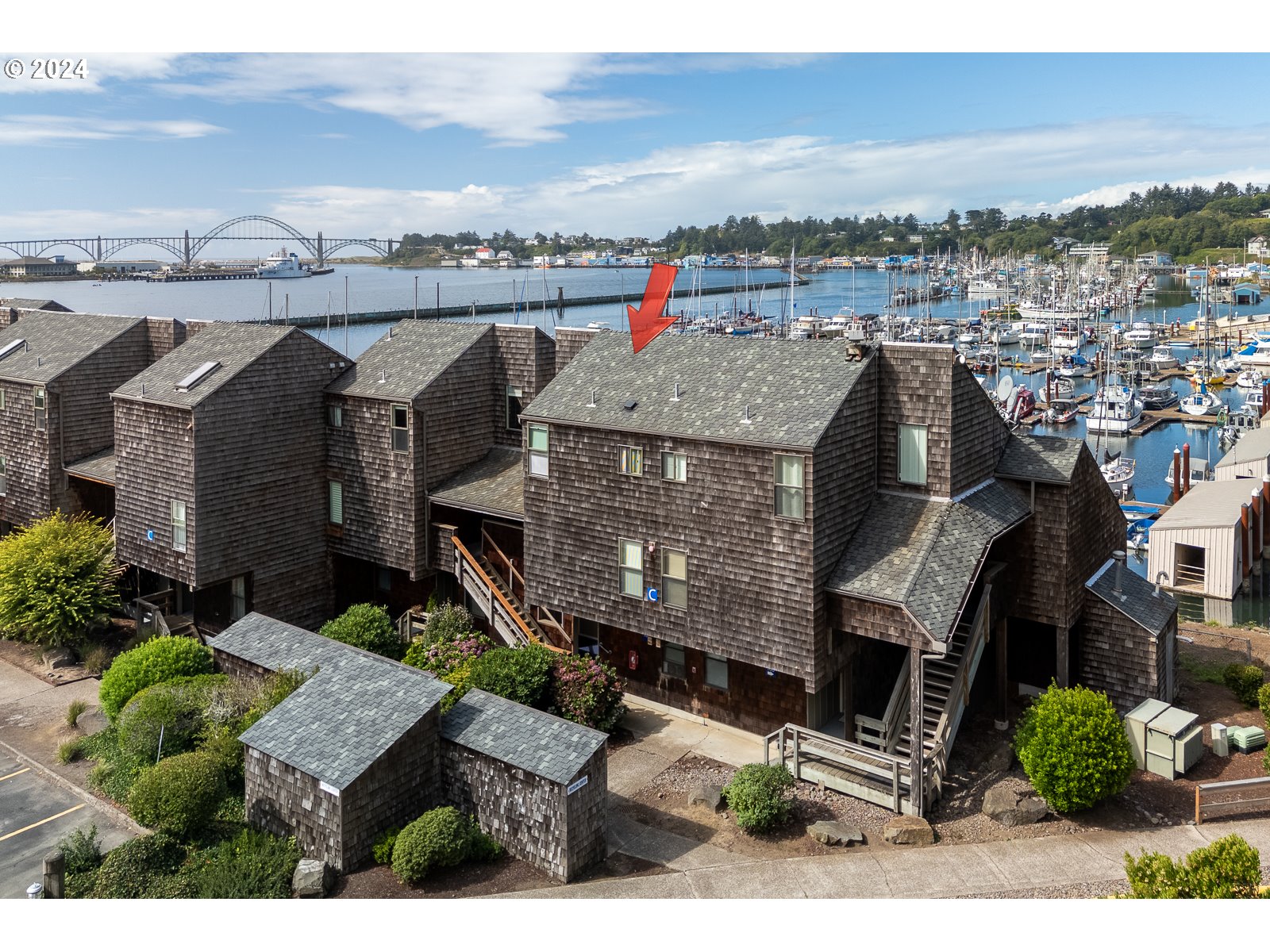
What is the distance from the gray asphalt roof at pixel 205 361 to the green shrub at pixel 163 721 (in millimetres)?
7925

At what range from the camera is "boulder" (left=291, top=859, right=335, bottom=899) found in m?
16.1

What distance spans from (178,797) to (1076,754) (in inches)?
603

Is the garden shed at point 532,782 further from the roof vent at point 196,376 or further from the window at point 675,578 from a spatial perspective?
the roof vent at point 196,376

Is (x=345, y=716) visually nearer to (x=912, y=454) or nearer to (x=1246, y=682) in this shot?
(x=912, y=454)

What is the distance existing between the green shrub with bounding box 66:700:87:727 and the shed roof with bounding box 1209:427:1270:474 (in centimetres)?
4702

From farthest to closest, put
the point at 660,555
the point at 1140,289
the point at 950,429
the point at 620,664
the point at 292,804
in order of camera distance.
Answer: the point at 1140,289, the point at 620,664, the point at 660,555, the point at 950,429, the point at 292,804

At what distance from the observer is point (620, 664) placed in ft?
80.5

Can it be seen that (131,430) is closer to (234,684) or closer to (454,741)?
(234,684)

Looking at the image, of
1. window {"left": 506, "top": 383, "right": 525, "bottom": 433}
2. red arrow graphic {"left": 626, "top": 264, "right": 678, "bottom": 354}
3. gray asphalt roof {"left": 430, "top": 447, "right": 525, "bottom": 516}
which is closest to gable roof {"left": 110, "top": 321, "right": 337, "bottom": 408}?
window {"left": 506, "top": 383, "right": 525, "bottom": 433}

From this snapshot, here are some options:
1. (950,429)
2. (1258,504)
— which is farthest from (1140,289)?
(950,429)

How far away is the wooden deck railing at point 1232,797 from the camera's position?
726 inches

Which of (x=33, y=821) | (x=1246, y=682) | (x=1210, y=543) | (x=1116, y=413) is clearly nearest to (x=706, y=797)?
(x=33, y=821)

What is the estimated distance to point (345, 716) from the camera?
18.0m

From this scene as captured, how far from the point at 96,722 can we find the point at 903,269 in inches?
7207
